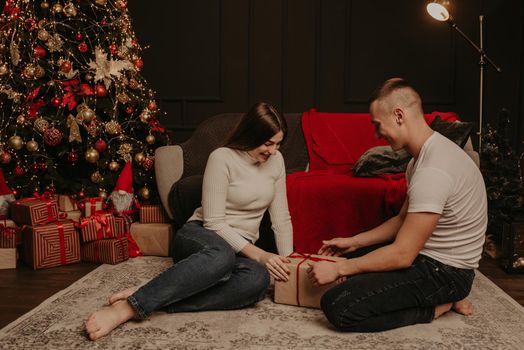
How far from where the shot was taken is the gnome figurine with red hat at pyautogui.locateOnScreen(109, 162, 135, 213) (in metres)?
3.26

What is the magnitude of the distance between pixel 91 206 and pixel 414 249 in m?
2.00

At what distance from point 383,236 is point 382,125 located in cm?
52

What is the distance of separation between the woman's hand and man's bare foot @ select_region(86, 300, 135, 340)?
568 mm

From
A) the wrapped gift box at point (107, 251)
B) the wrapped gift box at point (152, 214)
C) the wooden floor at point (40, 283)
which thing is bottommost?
the wooden floor at point (40, 283)

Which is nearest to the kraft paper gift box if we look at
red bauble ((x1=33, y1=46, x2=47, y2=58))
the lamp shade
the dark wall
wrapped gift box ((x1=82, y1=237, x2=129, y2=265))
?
wrapped gift box ((x1=82, y1=237, x2=129, y2=265))

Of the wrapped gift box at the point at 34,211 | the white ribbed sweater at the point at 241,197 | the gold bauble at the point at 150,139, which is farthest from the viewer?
the gold bauble at the point at 150,139

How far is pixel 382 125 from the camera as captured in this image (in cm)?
196

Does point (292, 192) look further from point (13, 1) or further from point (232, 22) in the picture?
point (232, 22)

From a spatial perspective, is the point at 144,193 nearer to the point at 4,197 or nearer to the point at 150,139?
the point at 150,139

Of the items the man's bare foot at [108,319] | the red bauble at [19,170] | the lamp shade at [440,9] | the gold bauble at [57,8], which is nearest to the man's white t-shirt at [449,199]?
the man's bare foot at [108,319]

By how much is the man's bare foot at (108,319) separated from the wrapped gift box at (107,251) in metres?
1.00

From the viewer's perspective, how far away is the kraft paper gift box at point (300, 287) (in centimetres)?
221

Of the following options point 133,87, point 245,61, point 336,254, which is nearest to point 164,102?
point 245,61

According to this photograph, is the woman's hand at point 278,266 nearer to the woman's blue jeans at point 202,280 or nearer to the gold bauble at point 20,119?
the woman's blue jeans at point 202,280
